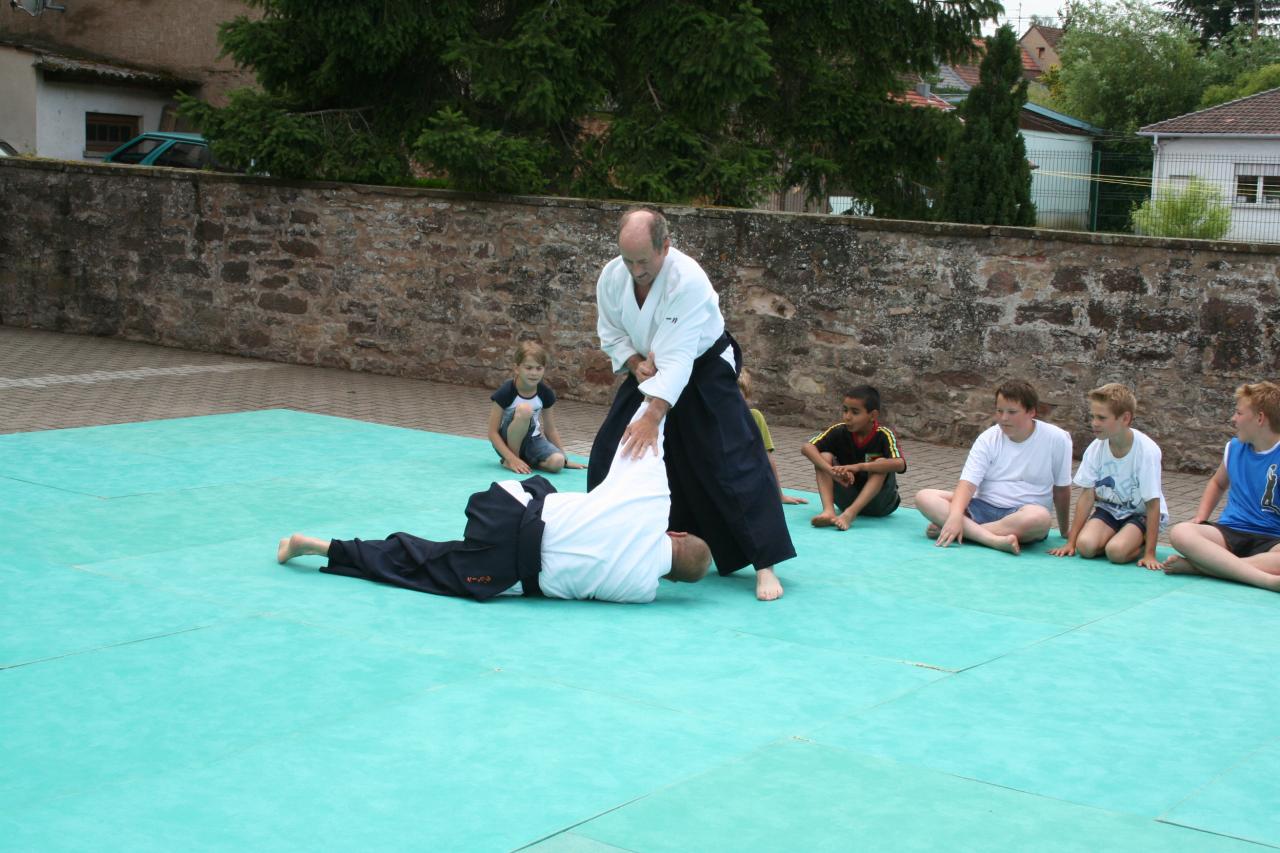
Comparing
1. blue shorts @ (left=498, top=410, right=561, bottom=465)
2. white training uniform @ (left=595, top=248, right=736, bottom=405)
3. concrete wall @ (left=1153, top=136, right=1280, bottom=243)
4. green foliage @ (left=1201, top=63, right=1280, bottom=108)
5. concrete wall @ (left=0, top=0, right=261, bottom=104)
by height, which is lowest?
blue shorts @ (left=498, top=410, right=561, bottom=465)

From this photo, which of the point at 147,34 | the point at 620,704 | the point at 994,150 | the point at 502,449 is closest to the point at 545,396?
the point at 502,449

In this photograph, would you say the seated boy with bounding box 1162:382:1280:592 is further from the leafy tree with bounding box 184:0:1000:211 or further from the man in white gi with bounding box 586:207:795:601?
the leafy tree with bounding box 184:0:1000:211

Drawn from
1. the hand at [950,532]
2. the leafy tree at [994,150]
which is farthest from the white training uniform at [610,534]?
the leafy tree at [994,150]

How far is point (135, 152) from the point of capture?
20.6 meters

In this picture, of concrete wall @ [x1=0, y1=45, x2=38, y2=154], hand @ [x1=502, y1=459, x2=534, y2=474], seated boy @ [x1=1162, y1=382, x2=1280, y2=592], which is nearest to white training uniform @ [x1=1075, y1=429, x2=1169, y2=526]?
seated boy @ [x1=1162, y1=382, x2=1280, y2=592]

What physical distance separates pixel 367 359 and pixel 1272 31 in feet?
194

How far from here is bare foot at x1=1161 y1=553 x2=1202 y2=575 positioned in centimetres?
654

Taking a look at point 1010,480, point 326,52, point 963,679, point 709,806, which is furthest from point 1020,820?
point 326,52

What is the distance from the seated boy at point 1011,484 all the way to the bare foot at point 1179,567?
64 centimetres

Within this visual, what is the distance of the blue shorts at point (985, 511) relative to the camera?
713 cm

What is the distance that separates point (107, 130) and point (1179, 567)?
971 inches

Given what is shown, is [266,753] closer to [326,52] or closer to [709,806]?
[709,806]

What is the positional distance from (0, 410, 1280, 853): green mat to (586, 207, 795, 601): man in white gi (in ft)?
0.86

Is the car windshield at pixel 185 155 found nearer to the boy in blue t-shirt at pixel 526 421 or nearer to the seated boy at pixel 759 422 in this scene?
the boy in blue t-shirt at pixel 526 421
